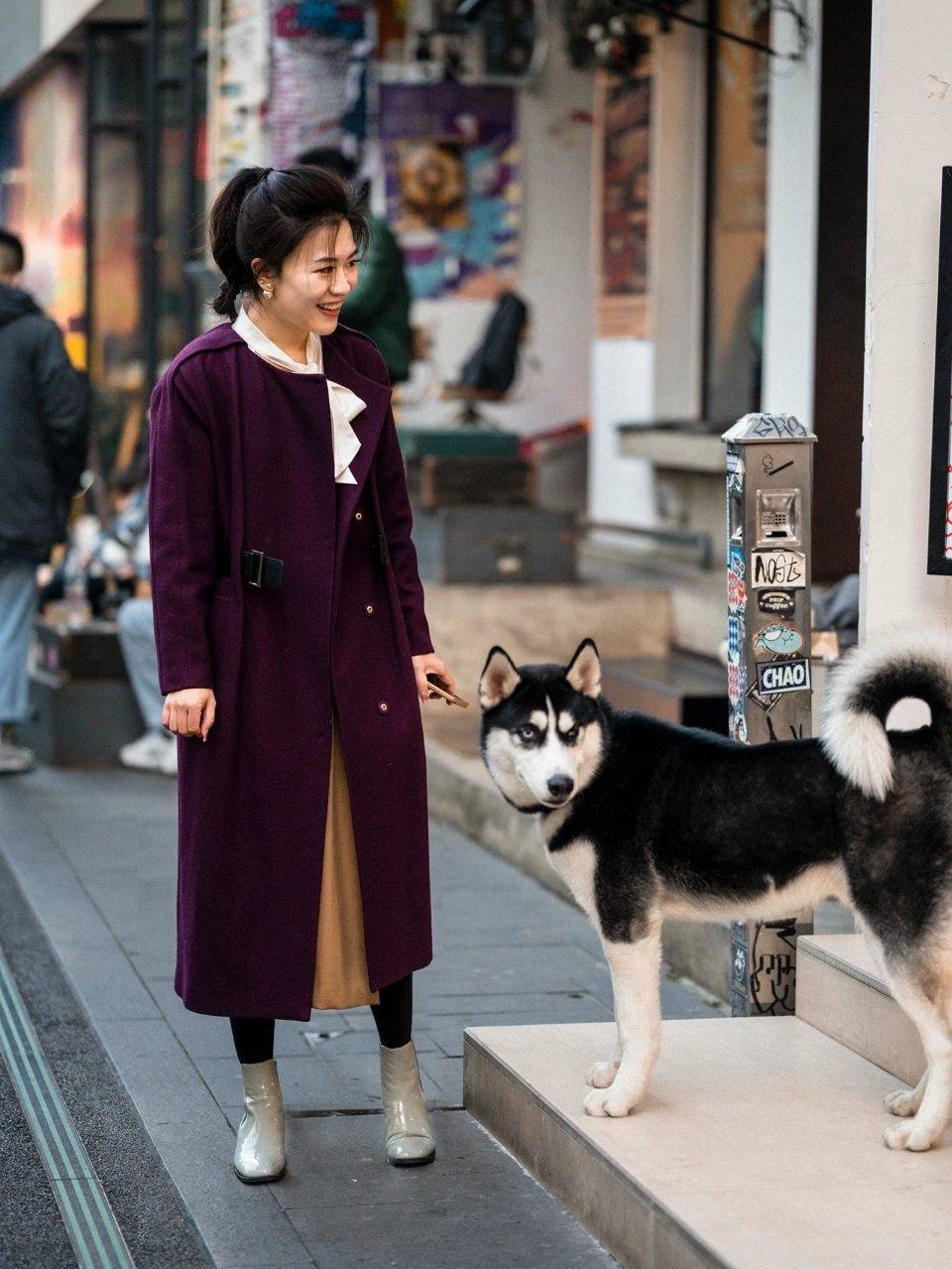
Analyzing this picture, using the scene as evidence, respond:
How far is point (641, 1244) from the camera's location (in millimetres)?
3832

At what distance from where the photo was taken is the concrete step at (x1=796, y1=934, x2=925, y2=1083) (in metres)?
4.51

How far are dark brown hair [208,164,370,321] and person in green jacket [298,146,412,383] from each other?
5364mm

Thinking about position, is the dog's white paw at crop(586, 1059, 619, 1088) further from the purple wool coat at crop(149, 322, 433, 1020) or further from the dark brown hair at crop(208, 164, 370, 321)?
the dark brown hair at crop(208, 164, 370, 321)

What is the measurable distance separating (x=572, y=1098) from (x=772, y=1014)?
93 cm

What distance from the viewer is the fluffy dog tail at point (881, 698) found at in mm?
3963

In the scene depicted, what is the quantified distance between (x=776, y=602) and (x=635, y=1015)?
4.09ft

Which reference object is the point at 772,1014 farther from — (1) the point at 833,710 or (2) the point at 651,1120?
(1) the point at 833,710

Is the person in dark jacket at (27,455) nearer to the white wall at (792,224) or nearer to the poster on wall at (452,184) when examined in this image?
the white wall at (792,224)

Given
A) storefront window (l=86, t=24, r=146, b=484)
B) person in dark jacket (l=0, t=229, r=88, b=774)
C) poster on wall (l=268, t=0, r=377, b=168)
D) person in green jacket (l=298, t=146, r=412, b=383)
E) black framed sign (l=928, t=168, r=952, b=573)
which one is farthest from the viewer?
storefront window (l=86, t=24, r=146, b=484)

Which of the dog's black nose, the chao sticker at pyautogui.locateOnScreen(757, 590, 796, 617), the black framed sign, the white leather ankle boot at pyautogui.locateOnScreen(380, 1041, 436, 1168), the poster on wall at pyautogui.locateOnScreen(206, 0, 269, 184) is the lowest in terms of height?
the white leather ankle boot at pyautogui.locateOnScreen(380, 1041, 436, 1168)

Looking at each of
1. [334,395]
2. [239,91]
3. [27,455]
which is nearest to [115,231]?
[239,91]

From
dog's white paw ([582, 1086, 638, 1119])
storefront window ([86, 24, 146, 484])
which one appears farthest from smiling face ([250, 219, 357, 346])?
storefront window ([86, 24, 146, 484])

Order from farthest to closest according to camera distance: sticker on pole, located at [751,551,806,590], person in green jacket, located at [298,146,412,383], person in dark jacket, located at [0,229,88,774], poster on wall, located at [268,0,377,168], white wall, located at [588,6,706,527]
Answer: poster on wall, located at [268,0,377,168], white wall, located at [588,6,706,527], person in green jacket, located at [298,146,412,383], person in dark jacket, located at [0,229,88,774], sticker on pole, located at [751,551,806,590]

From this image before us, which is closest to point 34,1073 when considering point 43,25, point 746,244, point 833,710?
point 833,710
